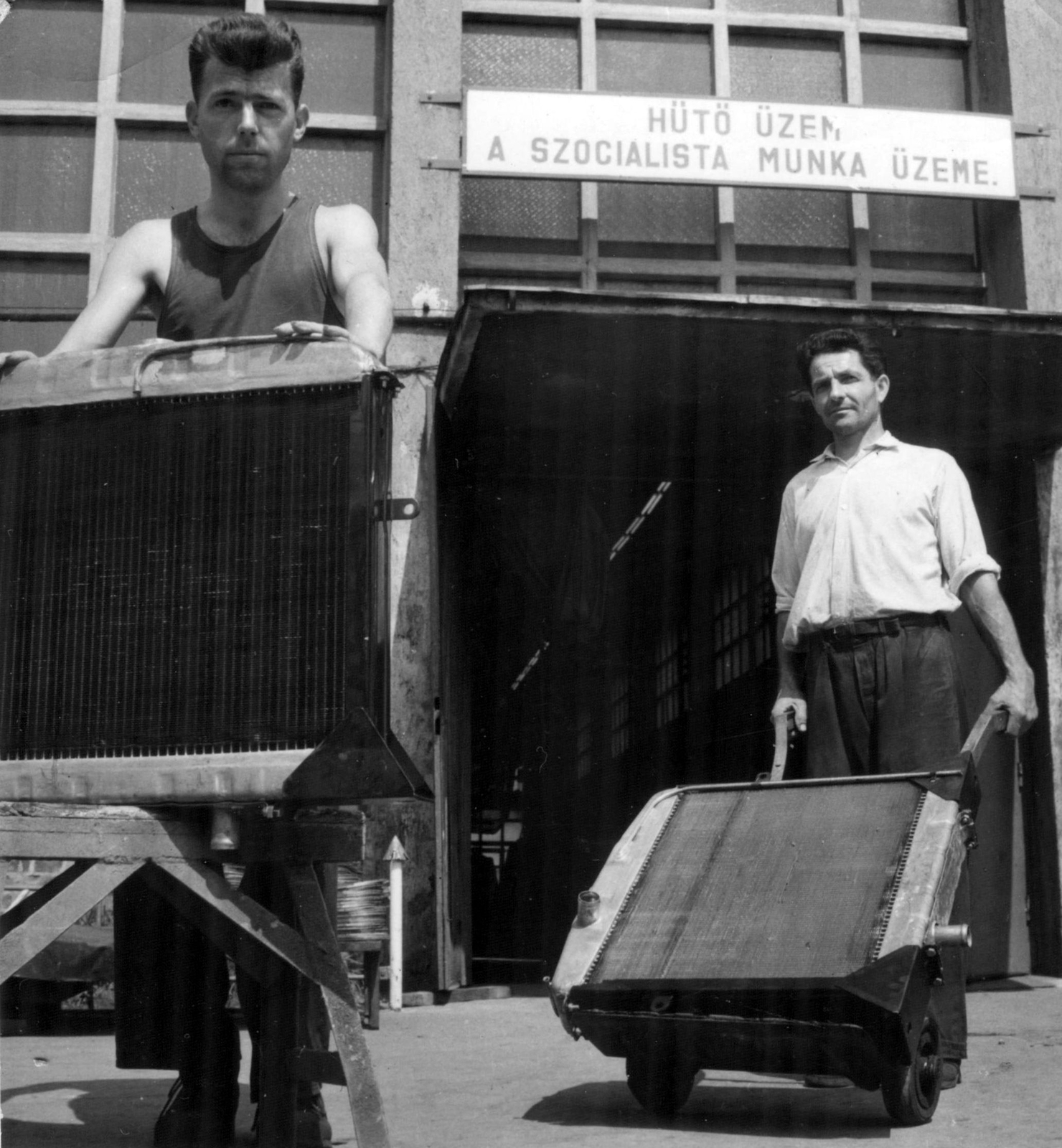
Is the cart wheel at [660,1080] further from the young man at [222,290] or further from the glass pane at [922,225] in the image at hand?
the glass pane at [922,225]

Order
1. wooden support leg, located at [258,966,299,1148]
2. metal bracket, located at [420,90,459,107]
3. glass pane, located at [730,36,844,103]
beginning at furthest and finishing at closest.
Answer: glass pane, located at [730,36,844,103]
metal bracket, located at [420,90,459,107]
wooden support leg, located at [258,966,299,1148]

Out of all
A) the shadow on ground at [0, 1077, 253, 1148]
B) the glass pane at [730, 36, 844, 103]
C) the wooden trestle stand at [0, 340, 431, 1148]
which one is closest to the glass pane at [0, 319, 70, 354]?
the glass pane at [730, 36, 844, 103]

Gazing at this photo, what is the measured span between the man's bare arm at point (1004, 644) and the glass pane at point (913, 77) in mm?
4722

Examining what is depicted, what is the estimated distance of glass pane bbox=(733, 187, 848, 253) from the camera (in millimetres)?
7914

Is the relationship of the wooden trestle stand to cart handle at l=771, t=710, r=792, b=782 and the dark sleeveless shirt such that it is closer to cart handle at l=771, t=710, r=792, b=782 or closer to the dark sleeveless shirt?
the dark sleeveless shirt

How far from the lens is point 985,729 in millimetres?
3967

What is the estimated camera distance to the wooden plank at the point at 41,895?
108 inches

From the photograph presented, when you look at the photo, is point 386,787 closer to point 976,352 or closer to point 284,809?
point 284,809

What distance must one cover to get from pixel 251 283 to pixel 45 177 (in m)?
4.88

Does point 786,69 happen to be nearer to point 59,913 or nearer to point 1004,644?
point 1004,644

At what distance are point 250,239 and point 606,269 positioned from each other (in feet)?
14.7

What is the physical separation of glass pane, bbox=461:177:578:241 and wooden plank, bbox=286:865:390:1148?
→ 17.9ft

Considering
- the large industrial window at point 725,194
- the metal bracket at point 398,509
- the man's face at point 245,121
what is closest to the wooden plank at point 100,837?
the metal bracket at point 398,509


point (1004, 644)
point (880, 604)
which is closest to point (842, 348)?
point (880, 604)
